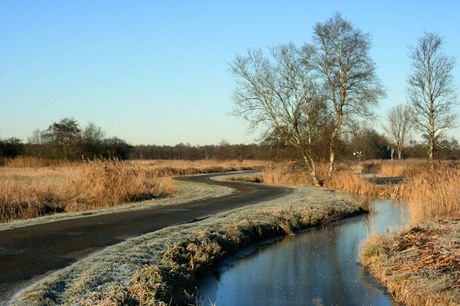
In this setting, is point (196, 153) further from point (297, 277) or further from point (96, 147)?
point (297, 277)

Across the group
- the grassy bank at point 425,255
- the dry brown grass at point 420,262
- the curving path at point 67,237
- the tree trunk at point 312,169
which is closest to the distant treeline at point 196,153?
the tree trunk at point 312,169

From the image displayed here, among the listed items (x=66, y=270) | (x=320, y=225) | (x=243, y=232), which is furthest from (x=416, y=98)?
(x=66, y=270)

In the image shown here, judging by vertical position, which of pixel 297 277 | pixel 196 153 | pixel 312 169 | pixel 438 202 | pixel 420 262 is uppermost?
pixel 196 153

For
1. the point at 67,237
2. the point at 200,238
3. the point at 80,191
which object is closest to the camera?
the point at 67,237

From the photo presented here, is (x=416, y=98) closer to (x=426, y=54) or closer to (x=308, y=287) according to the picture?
(x=426, y=54)

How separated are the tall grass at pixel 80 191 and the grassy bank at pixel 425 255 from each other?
11.5 meters

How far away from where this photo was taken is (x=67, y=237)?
1214 centimetres

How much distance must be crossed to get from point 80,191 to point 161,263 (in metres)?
12.0

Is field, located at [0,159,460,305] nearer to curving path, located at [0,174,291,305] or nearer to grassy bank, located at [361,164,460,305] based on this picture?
grassy bank, located at [361,164,460,305]

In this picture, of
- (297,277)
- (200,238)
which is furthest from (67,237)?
(297,277)

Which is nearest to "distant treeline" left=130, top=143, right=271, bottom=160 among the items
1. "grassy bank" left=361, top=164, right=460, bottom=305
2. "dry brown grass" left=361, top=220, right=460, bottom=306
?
"grassy bank" left=361, top=164, right=460, bottom=305

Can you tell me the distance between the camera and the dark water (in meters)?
9.14

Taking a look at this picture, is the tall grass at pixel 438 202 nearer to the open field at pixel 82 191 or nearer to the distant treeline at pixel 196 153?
the open field at pixel 82 191

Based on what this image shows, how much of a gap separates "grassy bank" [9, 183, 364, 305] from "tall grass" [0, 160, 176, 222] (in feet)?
20.8
